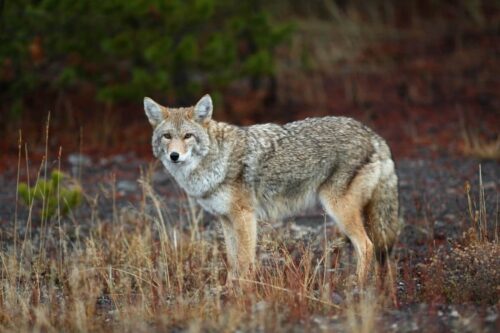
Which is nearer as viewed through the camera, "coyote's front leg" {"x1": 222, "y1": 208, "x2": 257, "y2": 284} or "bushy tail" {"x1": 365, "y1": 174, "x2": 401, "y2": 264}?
"coyote's front leg" {"x1": 222, "y1": 208, "x2": 257, "y2": 284}

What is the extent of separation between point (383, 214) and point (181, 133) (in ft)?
6.64

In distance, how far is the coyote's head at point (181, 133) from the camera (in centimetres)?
730

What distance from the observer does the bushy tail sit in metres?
7.65

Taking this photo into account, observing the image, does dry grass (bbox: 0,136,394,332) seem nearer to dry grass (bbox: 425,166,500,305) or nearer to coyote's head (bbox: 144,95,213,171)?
dry grass (bbox: 425,166,500,305)

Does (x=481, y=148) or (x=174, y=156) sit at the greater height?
(x=174, y=156)

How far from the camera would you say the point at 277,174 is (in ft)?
25.1

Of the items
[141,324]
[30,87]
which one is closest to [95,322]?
[141,324]

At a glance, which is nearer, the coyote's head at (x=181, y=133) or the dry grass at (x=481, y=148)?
the coyote's head at (x=181, y=133)

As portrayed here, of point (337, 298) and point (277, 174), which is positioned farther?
point (277, 174)

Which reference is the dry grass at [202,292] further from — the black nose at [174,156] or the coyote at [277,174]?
the black nose at [174,156]

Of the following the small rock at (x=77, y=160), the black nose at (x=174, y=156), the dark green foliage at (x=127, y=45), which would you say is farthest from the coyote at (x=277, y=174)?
the small rock at (x=77, y=160)

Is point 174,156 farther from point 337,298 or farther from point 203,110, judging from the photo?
point 337,298

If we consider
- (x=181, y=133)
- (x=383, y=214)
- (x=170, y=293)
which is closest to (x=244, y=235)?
(x=170, y=293)

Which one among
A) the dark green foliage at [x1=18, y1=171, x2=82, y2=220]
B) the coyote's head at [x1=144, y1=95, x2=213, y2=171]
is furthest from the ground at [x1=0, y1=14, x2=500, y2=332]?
the coyote's head at [x1=144, y1=95, x2=213, y2=171]
